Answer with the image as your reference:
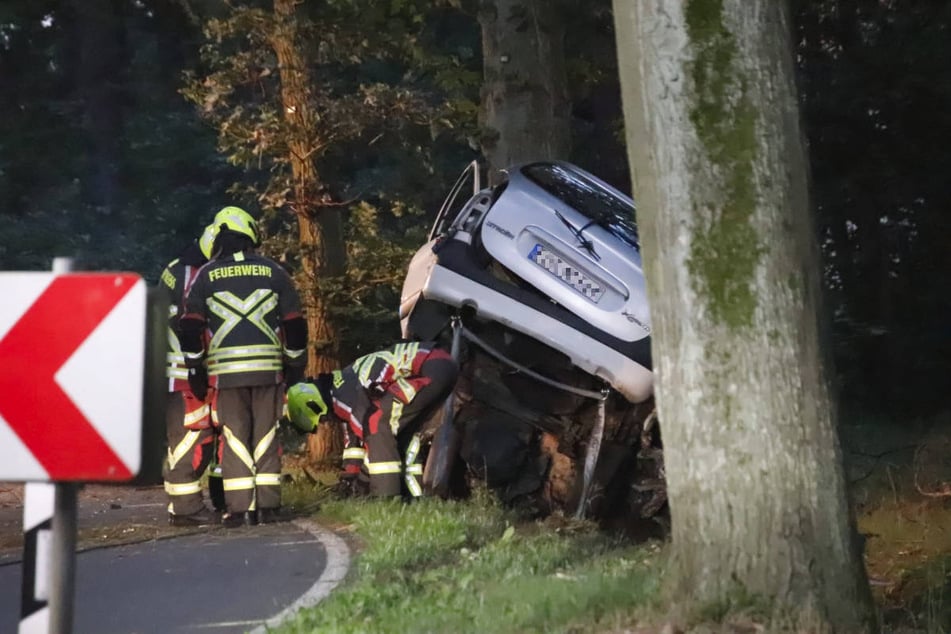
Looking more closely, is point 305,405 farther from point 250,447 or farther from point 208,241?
point 208,241

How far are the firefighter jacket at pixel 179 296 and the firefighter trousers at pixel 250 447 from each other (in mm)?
301

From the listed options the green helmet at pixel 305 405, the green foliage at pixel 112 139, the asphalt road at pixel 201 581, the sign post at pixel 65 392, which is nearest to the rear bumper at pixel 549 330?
the green helmet at pixel 305 405

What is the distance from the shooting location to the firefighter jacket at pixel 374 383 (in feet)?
29.0

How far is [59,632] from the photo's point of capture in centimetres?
337

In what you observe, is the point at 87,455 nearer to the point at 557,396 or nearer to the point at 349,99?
the point at 557,396

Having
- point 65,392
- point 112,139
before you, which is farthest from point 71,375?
point 112,139

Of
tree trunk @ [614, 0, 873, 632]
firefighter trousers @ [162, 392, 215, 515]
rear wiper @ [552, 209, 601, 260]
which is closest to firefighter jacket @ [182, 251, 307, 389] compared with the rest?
firefighter trousers @ [162, 392, 215, 515]

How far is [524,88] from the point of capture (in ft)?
34.1

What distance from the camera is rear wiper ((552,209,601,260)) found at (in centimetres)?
830

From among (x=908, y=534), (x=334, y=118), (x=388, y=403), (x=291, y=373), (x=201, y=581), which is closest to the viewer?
(x=201, y=581)

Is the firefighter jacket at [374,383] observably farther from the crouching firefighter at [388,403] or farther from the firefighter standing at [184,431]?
the firefighter standing at [184,431]

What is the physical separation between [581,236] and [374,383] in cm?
170

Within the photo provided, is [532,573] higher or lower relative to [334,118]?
lower

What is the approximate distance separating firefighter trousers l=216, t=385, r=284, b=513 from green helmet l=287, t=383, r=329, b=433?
0.80 meters
